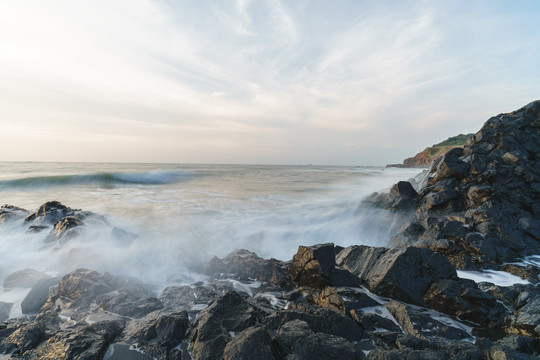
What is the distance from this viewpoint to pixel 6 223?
10570 mm

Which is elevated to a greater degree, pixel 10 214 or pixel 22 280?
pixel 10 214

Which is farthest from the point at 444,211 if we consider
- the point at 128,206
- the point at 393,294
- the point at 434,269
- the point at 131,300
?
the point at 128,206

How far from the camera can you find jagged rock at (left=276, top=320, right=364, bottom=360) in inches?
114

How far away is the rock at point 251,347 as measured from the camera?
2.89 m

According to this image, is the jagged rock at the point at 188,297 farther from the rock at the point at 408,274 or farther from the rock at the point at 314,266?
the rock at the point at 408,274

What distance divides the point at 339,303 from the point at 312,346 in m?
1.57

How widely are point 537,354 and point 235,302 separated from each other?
414 centimetres

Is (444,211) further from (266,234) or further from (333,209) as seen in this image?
(266,234)

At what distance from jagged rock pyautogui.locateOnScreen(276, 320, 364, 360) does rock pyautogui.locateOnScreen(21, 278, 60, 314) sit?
538 cm

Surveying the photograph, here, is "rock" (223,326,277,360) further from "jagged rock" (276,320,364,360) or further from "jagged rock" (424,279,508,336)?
"jagged rock" (424,279,508,336)

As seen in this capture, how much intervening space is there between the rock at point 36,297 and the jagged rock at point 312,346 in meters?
5.38

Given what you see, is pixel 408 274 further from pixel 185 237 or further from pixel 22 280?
pixel 22 280

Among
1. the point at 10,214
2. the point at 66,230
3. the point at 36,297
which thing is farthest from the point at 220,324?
the point at 10,214

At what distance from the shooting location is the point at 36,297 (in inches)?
208
